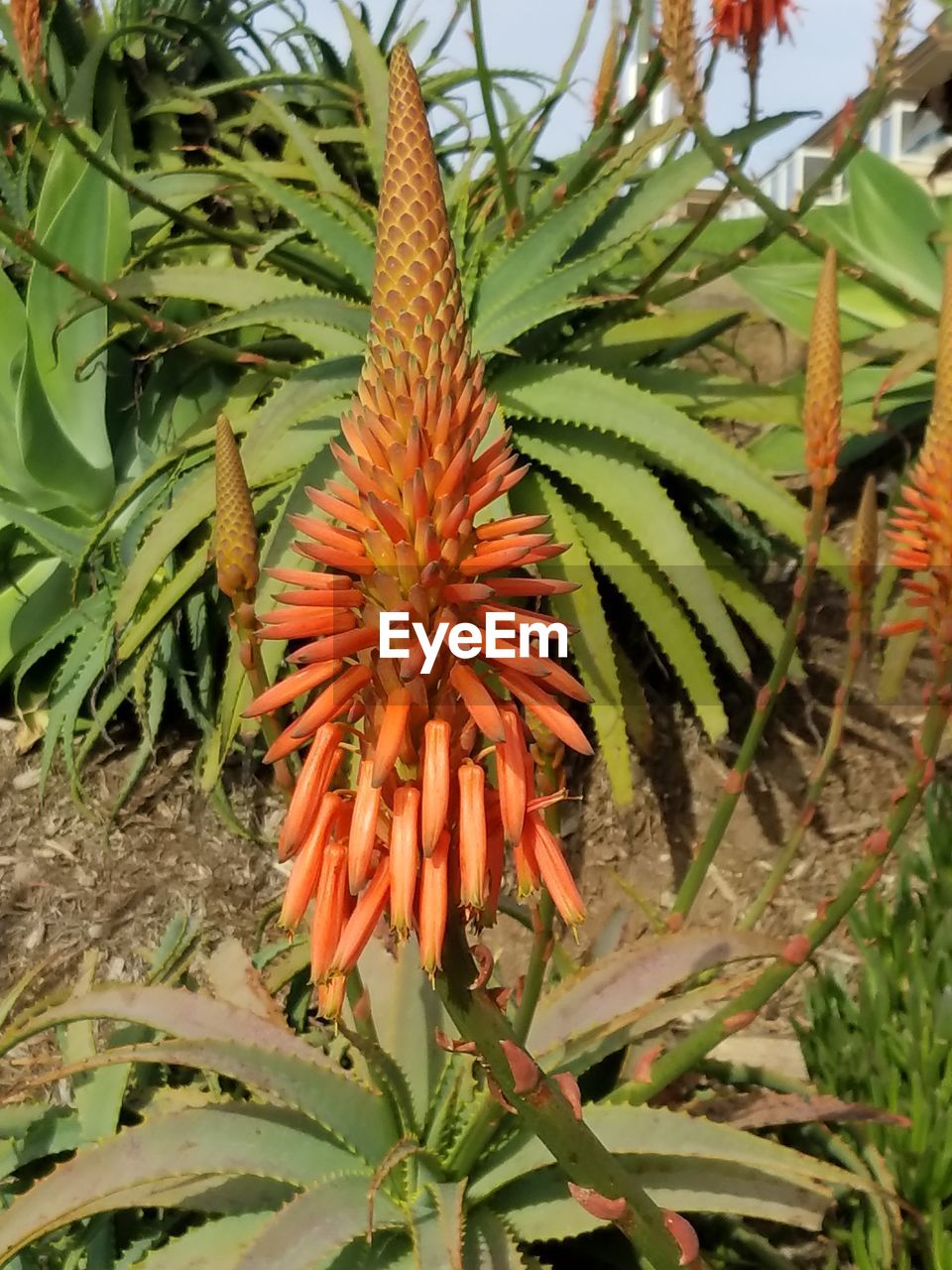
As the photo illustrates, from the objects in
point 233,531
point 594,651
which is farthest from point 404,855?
point 594,651

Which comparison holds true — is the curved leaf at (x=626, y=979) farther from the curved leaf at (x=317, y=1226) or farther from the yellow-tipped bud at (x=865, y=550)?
the yellow-tipped bud at (x=865, y=550)

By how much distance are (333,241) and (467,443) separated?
1.70 meters

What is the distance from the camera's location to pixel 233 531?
0.83 meters

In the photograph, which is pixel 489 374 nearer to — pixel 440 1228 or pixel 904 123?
pixel 440 1228

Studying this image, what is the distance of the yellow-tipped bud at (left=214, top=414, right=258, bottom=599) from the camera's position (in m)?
0.83

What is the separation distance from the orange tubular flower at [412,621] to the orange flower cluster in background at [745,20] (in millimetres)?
1527

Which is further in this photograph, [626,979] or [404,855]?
[626,979]

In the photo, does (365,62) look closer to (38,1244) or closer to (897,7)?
(897,7)

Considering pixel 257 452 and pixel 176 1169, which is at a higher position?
pixel 257 452

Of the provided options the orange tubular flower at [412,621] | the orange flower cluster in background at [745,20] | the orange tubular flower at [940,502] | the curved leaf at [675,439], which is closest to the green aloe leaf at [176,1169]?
the orange tubular flower at [412,621]

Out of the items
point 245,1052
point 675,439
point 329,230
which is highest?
point 329,230

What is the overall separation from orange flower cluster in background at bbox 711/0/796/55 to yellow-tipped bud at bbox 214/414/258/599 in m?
1.51

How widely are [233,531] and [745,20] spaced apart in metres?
1.61

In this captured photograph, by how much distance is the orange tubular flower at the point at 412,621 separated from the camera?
563mm
